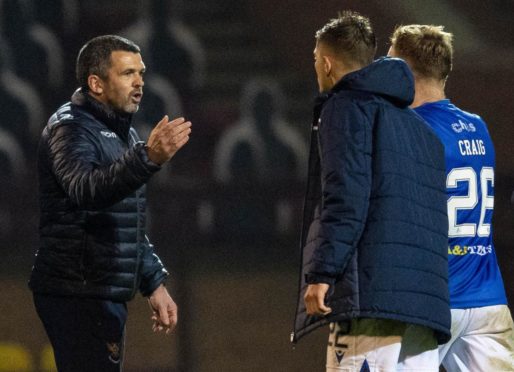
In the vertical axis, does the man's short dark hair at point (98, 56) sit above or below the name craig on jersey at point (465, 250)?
above

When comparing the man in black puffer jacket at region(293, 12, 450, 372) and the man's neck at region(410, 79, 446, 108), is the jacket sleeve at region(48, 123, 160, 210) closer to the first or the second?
the man in black puffer jacket at region(293, 12, 450, 372)

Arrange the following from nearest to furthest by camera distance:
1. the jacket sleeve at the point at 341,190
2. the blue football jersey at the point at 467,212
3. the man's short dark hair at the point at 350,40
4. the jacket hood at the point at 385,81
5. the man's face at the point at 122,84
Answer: the jacket sleeve at the point at 341,190
the jacket hood at the point at 385,81
the man's short dark hair at the point at 350,40
the blue football jersey at the point at 467,212
the man's face at the point at 122,84

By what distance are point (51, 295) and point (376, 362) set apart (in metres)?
1.05

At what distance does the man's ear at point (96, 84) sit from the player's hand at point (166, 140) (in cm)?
45

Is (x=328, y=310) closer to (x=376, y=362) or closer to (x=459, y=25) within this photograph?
(x=376, y=362)

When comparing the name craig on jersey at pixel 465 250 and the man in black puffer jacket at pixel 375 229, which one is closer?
the man in black puffer jacket at pixel 375 229

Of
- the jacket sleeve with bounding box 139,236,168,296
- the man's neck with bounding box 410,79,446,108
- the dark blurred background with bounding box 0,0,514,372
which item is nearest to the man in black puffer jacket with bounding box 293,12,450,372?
the man's neck with bounding box 410,79,446,108

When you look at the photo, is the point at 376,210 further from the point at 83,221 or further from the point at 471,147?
the point at 83,221

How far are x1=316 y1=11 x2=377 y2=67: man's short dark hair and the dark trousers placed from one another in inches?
40.9

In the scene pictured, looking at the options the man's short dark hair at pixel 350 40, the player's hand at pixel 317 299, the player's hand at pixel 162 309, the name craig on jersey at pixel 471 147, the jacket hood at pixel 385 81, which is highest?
the man's short dark hair at pixel 350 40

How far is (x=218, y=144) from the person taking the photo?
19.8ft

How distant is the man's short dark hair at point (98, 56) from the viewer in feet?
11.4

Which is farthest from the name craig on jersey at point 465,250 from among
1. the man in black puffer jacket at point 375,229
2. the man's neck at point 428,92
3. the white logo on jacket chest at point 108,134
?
the white logo on jacket chest at point 108,134

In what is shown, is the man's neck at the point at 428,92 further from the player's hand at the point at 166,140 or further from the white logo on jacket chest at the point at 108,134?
the white logo on jacket chest at the point at 108,134
